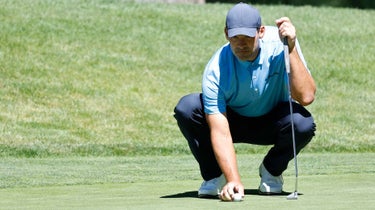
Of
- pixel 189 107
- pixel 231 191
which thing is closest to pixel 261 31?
pixel 189 107

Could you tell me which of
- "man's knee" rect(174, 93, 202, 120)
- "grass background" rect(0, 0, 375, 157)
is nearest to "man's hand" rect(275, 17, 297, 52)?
"man's knee" rect(174, 93, 202, 120)

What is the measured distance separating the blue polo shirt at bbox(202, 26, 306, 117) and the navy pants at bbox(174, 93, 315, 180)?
27 cm

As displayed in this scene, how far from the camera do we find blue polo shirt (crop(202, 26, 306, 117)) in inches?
250

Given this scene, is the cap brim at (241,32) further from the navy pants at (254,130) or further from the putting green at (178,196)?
the putting green at (178,196)

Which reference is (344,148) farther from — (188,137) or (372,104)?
(188,137)

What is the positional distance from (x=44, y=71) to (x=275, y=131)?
31.4 feet

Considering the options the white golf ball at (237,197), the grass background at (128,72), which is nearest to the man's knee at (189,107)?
the white golf ball at (237,197)

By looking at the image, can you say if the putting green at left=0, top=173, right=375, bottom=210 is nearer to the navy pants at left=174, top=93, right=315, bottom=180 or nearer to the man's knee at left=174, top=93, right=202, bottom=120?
the navy pants at left=174, top=93, right=315, bottom=180

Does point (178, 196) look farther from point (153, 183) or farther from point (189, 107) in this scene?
point (153, 183)

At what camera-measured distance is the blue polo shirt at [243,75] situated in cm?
635

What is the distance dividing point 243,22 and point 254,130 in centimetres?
99

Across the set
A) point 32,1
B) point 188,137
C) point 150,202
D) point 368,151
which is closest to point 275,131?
point 188,137

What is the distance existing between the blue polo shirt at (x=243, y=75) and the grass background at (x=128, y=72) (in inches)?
229

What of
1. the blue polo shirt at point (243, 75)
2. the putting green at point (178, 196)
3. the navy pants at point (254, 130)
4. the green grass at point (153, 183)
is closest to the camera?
the putting green at point (178, 196)
